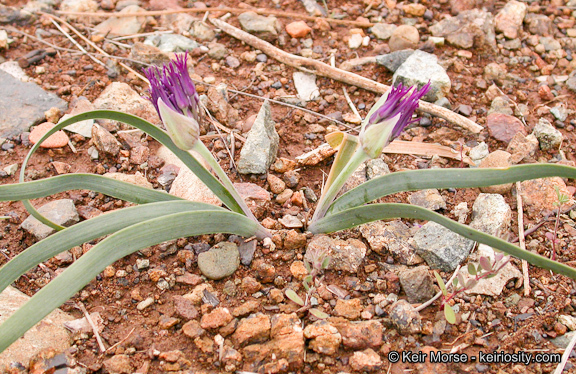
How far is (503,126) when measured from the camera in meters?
2.92

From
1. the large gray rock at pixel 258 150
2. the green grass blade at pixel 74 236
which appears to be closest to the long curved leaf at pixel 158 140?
the green grass blade at pixel 74 236

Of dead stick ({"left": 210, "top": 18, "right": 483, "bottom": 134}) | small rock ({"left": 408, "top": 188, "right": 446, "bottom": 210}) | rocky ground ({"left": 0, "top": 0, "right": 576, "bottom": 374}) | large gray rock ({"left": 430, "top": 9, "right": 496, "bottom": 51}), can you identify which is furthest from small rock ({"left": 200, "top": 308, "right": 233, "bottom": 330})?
large gray rock ({"left": 430, "top": 9, "right": 496, "bottom": 51})

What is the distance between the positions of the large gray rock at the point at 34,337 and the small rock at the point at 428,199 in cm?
164

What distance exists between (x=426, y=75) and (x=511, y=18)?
1.07 meters

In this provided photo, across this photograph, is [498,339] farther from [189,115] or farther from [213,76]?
[213,76]

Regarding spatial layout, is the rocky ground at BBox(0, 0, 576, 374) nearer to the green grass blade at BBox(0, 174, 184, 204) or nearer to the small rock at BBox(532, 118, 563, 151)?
the small rock at BBox(532, 118, 563, 151)

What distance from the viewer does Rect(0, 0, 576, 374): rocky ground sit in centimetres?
193

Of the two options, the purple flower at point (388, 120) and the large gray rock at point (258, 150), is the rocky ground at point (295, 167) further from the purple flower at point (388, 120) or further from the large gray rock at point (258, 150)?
the purple flower at point (388, 120)

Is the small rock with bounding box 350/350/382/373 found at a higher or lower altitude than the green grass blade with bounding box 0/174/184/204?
lower

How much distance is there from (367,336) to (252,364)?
1.42 feet

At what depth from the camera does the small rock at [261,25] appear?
11.4ft

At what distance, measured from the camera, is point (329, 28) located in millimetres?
3641

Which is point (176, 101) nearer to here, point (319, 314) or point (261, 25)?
point (319, 314)

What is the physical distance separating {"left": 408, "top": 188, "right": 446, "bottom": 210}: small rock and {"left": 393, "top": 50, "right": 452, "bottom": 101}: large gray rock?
0.77m
